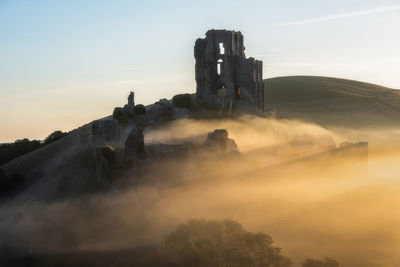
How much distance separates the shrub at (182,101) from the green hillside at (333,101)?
37.5m

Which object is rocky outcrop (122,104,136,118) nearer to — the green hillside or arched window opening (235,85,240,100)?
arched window opening (235,85,240,100)

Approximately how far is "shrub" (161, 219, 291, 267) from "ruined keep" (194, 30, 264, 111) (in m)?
40.7

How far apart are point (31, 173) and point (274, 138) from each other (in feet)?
109

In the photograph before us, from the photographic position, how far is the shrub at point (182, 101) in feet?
236

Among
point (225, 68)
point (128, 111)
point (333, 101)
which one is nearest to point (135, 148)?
point (128, 111)

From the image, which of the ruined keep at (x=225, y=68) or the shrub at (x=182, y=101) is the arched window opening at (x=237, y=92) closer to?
the ruined keep at (x=225, y=68)

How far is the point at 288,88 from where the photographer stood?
5812 inches

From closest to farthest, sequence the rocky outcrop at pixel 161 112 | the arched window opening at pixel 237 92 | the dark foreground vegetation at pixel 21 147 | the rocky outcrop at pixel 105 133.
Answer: the rocky outcrop at pixel 105 133, the rocky outcrop at pixel 161 112, the dark foreground vegetation at pixel 21 147, the arched window opening at pixel 237 92

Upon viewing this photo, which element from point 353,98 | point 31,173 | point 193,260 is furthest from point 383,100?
point 193,260

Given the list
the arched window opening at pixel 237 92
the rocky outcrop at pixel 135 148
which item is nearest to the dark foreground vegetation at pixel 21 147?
the arched window opening at pixel 237 92

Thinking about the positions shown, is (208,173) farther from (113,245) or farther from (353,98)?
(353,98)

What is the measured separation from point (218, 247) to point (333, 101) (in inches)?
4169

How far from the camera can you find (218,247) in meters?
34.6

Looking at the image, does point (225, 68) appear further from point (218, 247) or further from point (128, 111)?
point (218, 247)
